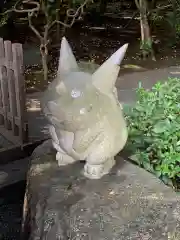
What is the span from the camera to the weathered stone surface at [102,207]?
2188 mm

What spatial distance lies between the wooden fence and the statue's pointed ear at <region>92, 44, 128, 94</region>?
161 centimetres

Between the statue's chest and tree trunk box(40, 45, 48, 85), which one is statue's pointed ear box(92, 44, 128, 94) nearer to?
the statue's chest

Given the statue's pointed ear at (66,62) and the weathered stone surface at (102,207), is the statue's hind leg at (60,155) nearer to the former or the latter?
the weathered stone surface at (102,207)

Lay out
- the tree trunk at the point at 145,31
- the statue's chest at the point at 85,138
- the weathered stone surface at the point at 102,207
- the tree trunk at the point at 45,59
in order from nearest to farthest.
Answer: the weathered stone surface at the point at 102,207 < the statue's chest at the point at 85,138 < the tree trunk at the point at 45,59 < the tree trunk at the point at 145,31

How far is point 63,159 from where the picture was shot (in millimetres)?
2611

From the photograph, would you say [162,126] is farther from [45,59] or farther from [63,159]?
[45,59]

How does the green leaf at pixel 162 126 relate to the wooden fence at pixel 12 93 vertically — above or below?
above

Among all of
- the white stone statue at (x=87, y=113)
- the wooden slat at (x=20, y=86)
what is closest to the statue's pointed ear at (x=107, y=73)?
the white stone statue at (x=87, y=113)

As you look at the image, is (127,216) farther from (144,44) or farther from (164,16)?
(164,16)

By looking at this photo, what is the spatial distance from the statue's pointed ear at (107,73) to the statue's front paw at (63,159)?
47 centimetres

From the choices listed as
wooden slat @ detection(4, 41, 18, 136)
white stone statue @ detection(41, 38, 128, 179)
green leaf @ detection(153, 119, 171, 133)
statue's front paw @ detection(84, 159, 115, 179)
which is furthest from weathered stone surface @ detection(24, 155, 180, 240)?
wooden slat @ detection(4, 41, 18, 136)

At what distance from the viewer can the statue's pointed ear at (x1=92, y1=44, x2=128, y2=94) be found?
93.4 inches

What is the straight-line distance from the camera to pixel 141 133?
2938mm

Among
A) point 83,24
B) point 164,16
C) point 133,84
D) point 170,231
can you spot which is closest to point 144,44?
point 133,84
